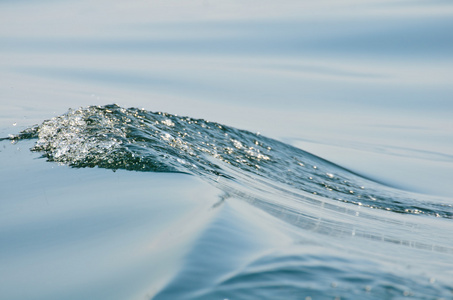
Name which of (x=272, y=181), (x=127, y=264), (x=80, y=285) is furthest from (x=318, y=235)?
(x=272, y=181)

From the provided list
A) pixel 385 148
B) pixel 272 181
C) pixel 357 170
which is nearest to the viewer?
pixel 272 181

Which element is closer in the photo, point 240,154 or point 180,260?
point 180,260

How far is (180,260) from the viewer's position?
203 cm

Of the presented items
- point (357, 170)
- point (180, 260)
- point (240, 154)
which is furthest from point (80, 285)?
point (357, 170)

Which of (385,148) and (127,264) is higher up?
(385,148)

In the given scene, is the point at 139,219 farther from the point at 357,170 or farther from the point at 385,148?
the point at 385,148

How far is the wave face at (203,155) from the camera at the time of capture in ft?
12.8

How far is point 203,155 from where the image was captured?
15.6ft

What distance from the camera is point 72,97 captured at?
8.21 m

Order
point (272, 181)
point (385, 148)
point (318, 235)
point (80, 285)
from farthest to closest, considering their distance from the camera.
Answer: point (385, 148) < point (272, 181) < point (318, 235) < point (80, 285)

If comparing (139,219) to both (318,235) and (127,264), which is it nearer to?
(127,264)

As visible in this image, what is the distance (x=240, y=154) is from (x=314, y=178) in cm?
70

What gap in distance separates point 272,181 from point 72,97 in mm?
4360

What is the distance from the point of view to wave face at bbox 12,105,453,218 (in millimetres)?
3888
